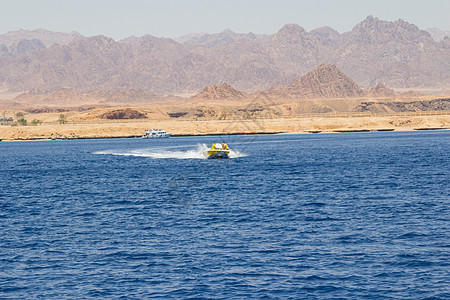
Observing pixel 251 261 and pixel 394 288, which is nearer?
pixel 394 288

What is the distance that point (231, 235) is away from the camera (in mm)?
44594

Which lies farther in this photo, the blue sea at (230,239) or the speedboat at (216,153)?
the speedboat at (216,153)

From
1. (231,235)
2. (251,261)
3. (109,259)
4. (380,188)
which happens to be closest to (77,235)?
(109,259)

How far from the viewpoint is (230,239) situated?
1703 inches

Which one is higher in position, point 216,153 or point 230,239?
point 216,153

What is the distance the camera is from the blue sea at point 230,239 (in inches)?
1297

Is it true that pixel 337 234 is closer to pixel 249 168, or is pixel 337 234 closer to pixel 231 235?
pixel 231 235

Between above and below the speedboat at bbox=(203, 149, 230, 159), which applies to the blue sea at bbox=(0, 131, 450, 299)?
below

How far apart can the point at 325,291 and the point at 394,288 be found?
3.62m

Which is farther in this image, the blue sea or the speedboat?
the speedboat

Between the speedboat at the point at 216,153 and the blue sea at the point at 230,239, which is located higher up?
the speedboat at the point at 216,153

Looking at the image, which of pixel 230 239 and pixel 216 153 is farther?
pixel 216 153

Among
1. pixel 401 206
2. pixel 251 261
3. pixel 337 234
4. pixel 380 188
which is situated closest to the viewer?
pixel 251 261

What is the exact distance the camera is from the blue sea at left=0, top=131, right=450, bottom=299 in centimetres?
3294
